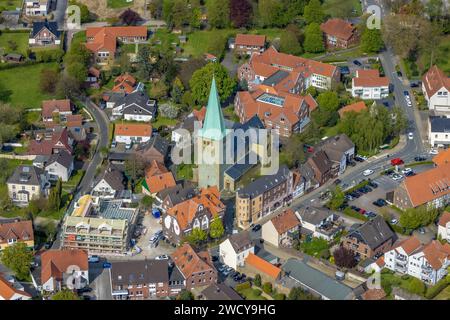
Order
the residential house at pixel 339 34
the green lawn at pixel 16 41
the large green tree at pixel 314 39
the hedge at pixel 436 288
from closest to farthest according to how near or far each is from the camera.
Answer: the hedge at pixel 436 288
the large green tree at pixel 314 39
the residential house at pixel 339 34
the green lawn at pixel 16 41

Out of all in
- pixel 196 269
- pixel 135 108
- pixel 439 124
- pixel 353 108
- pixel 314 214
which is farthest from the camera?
pixel 135 108

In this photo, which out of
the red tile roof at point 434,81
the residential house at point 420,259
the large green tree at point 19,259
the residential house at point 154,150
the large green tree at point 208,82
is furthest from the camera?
the large green tree at point 208,82

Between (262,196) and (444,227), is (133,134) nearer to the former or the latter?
(262,196)

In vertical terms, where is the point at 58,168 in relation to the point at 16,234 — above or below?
above

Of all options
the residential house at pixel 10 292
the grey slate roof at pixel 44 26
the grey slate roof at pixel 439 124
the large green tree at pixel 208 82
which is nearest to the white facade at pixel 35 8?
the grey slate roof at pixel 44 26

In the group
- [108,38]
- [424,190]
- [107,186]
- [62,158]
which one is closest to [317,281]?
[424,190]

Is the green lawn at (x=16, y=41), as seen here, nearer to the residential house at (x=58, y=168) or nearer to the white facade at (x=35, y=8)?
the white facade at (x=35, y=8)

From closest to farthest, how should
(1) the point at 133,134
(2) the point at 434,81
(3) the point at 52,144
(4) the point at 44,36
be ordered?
(3) the point at 52,144 < (1) the point at 133,134 < (2) the point at 434,81 < (4) the point at 44,36
